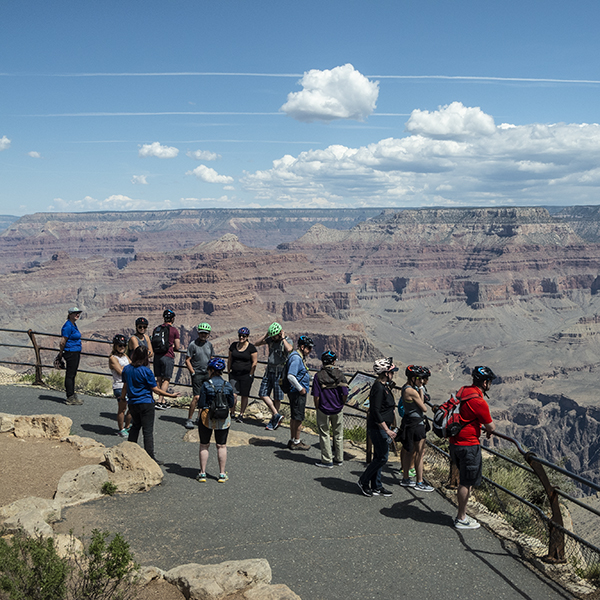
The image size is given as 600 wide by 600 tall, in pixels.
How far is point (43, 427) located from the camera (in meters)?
9.45

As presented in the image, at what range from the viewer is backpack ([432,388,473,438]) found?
6949 millimetres

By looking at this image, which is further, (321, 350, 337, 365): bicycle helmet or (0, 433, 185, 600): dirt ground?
(321, 350, 337, 365): bicycle helmet

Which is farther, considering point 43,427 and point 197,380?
point 197,380

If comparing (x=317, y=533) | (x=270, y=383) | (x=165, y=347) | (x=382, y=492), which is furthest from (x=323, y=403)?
(x=165, y=347)

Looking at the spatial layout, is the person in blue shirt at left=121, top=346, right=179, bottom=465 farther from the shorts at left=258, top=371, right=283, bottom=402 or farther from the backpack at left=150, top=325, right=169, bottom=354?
the backpack at left=150, top=325, right=169, bottom=354

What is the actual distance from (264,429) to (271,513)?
13.4ft

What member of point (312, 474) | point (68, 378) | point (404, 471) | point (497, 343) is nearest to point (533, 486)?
point (404, 471)

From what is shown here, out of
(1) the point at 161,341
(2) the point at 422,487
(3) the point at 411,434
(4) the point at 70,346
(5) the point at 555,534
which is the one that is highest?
(1) the point at 161,341

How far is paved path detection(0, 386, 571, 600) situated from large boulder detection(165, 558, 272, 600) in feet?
1.87

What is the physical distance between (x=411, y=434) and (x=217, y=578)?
13.2ft

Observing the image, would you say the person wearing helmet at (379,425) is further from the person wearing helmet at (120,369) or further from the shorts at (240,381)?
the person wearing helmet at (120,369)

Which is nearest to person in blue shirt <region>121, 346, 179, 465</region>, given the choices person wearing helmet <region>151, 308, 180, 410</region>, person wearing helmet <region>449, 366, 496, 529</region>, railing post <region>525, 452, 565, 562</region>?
person wearing helmet <region>151, 308, 180, 410</region>

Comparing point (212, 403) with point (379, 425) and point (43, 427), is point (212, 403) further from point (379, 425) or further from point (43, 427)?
point (43, 427)

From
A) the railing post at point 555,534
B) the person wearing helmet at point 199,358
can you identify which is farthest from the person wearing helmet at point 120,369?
the railing post at point 555,534
